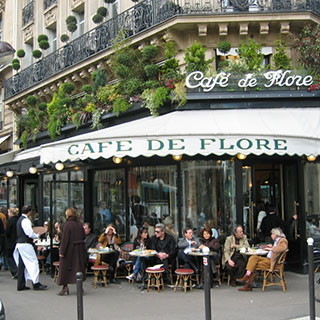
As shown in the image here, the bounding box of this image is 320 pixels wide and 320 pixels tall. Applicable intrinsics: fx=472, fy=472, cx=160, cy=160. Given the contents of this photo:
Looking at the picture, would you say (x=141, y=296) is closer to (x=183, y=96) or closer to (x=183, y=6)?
(x=183, y=96)

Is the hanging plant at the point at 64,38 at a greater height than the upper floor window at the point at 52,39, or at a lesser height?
lesser

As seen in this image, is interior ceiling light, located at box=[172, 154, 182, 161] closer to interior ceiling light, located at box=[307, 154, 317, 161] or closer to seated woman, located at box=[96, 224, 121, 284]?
seated woman, located at box=[96, 224, 121, 284]

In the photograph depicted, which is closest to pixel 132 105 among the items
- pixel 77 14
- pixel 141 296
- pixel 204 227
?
pixel 204 227

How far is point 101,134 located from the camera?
1002cm

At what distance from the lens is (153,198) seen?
1218 cm

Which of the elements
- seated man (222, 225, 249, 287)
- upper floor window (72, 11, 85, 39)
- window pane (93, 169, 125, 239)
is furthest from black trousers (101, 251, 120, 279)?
upper floor window (72, 11, 85, 39)

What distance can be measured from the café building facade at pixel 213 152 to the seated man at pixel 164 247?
1.38 meters

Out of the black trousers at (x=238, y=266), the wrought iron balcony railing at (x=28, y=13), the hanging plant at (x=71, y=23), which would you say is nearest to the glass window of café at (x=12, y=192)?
the hanging plant at (x=71, y=23)

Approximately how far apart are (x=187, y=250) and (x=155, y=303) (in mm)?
1662

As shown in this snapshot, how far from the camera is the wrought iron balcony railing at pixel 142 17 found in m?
11.7

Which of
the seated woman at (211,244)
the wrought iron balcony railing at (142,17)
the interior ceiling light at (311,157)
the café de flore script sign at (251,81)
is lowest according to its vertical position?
the seated woman at (211,244)

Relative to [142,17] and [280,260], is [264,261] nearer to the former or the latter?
[280,260]

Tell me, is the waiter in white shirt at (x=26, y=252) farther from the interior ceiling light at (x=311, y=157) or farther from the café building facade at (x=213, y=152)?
the interior ceiling light at (x=311, y=157)

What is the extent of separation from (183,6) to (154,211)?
5245 mm
